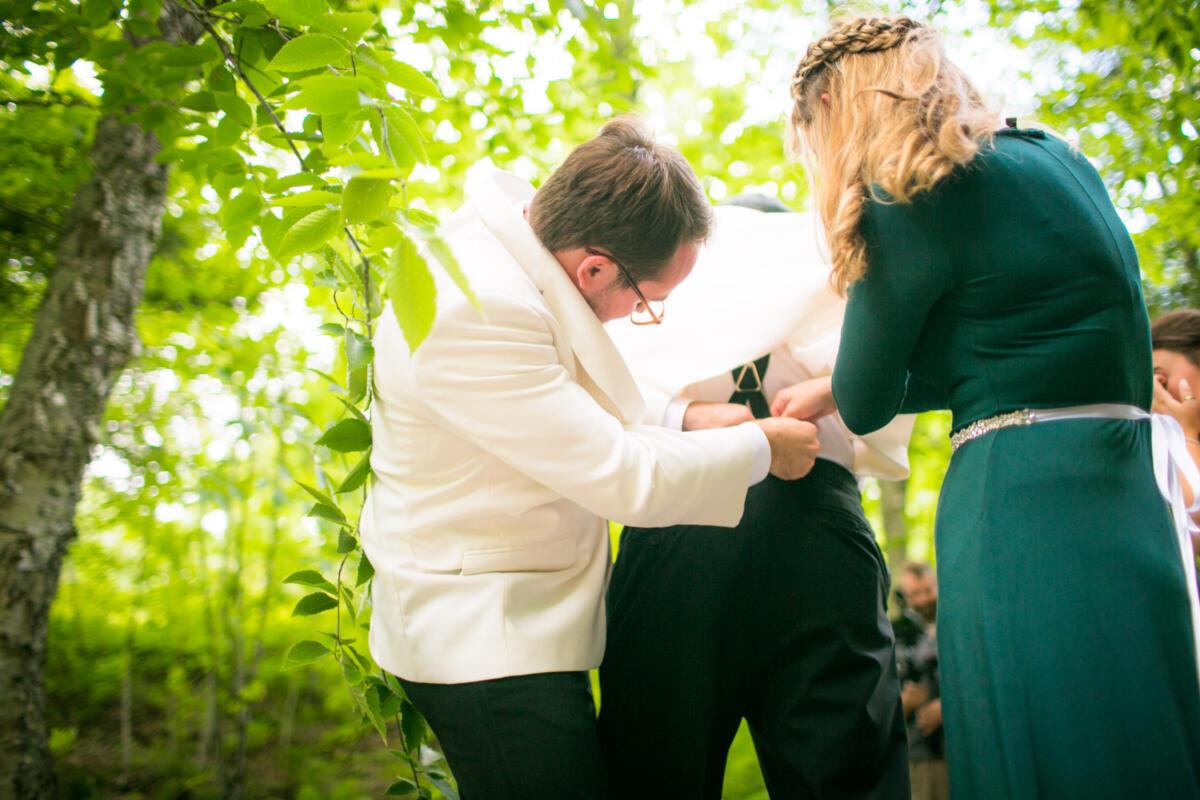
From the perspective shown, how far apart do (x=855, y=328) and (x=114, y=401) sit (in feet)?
14.1

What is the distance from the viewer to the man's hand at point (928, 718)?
3.78 m

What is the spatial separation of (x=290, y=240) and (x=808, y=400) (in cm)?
121

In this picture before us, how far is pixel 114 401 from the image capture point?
4.53m

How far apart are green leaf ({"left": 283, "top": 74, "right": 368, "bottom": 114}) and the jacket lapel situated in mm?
573

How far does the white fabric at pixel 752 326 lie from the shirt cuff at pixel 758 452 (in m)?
0.25

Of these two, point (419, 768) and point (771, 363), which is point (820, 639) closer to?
point (771, 363)

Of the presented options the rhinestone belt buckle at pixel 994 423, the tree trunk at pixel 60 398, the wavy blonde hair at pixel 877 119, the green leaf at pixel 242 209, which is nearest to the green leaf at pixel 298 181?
the green leaf at pixel 242 209

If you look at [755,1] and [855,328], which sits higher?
[755,1]

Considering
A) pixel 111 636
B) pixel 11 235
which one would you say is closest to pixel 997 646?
pixel 11 235

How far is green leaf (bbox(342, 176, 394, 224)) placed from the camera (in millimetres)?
996

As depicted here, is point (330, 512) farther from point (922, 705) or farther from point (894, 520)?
point (894, 520)

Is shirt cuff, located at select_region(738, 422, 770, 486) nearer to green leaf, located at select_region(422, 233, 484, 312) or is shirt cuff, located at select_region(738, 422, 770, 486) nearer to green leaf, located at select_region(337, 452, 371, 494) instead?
green leaf, located at select_region(337, 452, 371, 494)

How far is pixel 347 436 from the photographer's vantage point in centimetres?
185

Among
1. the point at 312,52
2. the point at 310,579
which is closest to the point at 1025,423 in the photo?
Answer: the point at 312,52
